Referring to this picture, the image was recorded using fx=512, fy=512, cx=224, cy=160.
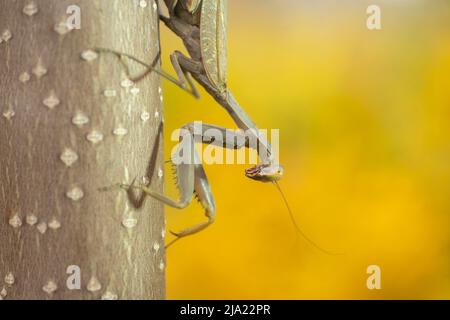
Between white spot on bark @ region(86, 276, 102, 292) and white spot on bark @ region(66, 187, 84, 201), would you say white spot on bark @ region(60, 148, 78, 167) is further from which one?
white spot on bark @ region(86, 276, 102, 292)

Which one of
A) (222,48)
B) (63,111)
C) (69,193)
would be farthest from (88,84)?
(222,48)

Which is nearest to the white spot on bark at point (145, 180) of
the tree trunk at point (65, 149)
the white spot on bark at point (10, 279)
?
the tree trunk at point (65, 149)

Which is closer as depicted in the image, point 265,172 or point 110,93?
point 110,93

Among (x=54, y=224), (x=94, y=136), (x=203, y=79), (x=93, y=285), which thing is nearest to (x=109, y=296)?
(x=93, y=285)

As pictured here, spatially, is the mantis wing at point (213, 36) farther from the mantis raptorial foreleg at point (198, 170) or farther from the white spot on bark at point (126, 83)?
the white spot on bark at point (126, 83)

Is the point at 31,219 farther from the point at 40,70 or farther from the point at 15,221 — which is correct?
the point at 40,70

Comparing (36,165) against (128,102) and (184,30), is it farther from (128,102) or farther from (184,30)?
(184,30)

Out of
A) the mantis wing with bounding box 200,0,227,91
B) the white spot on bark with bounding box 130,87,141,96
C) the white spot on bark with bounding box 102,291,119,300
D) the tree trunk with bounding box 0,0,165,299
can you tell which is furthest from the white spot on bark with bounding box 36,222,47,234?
the mantis wing with bounding box 200,0,227,91
